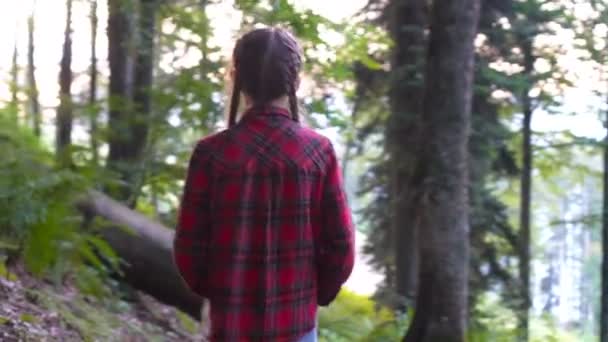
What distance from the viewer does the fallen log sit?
888cm

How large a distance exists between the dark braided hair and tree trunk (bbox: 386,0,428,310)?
1096 cm

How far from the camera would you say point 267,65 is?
2834 mm

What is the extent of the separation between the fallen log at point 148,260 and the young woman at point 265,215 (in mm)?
6085

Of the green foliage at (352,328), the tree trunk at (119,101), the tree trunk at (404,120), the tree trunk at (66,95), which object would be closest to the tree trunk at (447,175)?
the green foliage at (352,328)

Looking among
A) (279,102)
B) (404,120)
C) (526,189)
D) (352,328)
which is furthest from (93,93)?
(279,102)

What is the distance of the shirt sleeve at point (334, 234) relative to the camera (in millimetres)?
2844

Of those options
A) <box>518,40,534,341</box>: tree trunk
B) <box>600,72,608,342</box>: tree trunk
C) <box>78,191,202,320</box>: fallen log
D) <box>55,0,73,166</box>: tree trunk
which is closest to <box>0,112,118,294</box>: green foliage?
<box>78,191,202,320</box>: fallen log

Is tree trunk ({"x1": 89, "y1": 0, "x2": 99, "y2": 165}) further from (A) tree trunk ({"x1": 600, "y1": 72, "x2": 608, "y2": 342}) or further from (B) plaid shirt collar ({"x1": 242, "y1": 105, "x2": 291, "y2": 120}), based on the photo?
(B) plaid shirt collar ({"x1": 242, "y1": 105, "x2": 291, "y2": 120})

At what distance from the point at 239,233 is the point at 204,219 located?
0.15 m

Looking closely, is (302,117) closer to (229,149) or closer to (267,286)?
(229,149)

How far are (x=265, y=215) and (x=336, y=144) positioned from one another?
915cm

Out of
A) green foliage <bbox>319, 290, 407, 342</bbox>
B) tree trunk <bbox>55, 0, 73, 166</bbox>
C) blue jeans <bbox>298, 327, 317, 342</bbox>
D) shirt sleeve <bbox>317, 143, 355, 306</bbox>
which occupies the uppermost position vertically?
tree trunk <bbox>55, 0, 73, 166</bbox>

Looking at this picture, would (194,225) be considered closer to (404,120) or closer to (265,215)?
(265,215)

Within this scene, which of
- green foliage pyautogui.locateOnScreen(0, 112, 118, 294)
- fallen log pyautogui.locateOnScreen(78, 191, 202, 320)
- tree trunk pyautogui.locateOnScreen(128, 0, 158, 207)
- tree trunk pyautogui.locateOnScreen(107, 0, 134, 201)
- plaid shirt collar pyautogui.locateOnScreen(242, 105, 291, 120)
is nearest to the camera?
plaid shirt collar pyautogui.locateOnScreen(242, 105, 291, 120)
